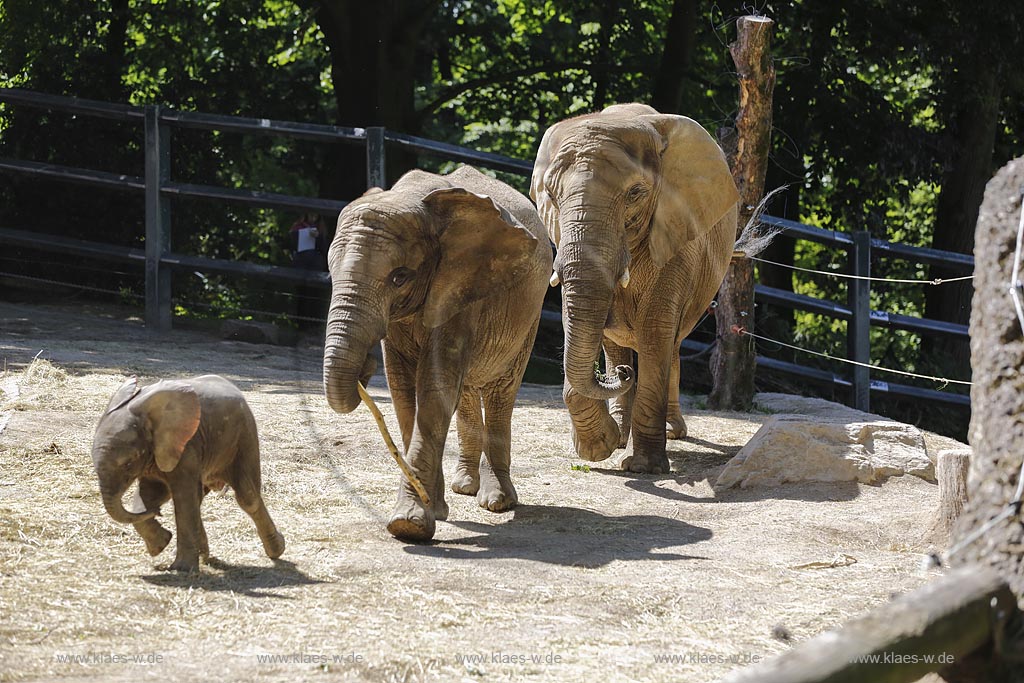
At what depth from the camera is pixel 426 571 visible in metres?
5.17

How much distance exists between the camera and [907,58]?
1573 cm

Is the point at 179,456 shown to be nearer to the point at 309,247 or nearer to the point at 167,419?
the point at 167,419

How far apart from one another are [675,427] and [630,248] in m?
1.88

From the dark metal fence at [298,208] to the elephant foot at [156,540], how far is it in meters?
7.25

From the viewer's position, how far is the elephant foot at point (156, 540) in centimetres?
489

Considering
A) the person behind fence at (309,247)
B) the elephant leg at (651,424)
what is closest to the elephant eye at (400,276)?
the elephant leg at (651,424)

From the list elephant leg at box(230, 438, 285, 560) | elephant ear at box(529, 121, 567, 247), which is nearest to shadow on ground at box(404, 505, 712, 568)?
elephant leg at box(230, 438, 285, 560)

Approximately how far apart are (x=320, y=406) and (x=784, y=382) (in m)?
6.28

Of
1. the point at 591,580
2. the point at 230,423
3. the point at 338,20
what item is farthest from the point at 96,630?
the point at 338,20

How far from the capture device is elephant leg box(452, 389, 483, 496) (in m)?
6.93

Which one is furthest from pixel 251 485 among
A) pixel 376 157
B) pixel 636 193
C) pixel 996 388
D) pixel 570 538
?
pixel 376 157

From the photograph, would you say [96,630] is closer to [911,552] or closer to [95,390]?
[911,552]

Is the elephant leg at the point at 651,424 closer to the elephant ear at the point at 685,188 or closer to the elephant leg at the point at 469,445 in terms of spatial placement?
the elephant ear at the point at 685,188

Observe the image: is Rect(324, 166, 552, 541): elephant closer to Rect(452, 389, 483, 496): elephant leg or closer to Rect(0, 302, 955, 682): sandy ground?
Rect(452, 389, 483, 496): elephant leg
